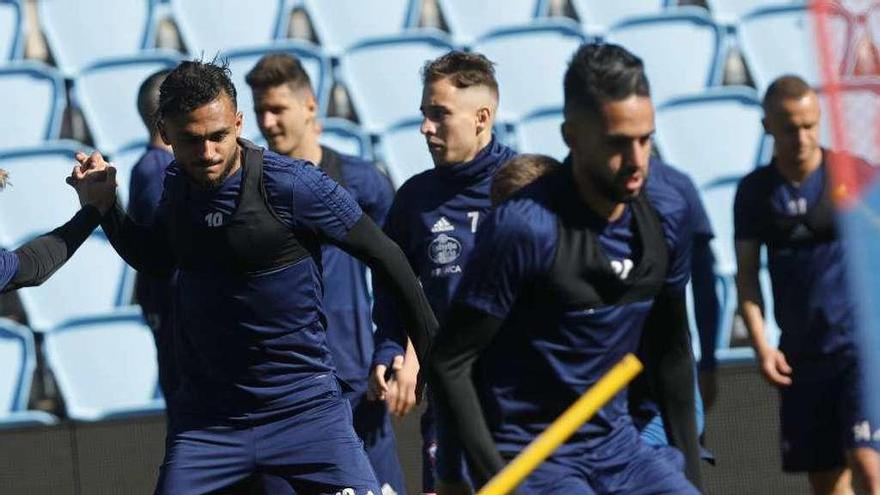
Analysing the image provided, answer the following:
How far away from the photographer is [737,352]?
8531mm

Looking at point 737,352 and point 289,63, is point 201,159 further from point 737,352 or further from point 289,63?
point 737,352

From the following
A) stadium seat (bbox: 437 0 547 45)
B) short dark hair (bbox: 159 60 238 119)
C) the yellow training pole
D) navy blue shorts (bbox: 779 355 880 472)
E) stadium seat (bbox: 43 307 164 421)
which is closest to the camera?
the yellow training pole

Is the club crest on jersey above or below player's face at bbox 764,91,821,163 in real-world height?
below

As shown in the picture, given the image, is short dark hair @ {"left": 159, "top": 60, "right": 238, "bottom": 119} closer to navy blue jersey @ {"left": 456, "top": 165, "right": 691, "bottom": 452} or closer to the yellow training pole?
navy blue jersey @ {"left": 456, "top": 165, "right": 691, "bottom": 452}

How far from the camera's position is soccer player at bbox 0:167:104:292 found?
17.8 ft

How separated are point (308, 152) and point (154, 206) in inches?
25.6

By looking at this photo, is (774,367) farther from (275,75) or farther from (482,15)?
(482,15)

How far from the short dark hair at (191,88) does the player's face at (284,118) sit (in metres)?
1.57

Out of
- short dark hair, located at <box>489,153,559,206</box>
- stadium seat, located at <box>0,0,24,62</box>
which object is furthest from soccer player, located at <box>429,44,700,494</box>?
stadium seat, located at <box>0,0,24,62</box>

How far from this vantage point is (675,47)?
888 centimetres

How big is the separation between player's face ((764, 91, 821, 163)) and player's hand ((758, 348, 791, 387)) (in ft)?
2.42

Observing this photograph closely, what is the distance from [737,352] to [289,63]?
270cm

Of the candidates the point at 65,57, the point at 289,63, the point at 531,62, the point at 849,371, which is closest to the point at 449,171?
the point at 289,63

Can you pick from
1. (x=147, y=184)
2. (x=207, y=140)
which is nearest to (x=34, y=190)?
(x=147, y=184)
